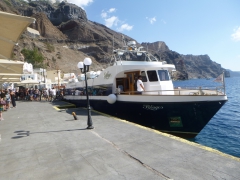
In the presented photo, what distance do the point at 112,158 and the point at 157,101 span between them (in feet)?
16.5

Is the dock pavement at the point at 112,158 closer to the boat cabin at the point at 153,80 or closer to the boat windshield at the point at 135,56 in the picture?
the boat cabin at the point at 153,80

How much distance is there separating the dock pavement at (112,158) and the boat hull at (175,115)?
8.24ft

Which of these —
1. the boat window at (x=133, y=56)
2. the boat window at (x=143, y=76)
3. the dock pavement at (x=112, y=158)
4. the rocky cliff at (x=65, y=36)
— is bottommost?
the dock pavement at (x=112, y=158)

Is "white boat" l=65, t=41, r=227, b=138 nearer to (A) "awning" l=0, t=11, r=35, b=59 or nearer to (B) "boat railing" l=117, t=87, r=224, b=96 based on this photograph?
(B) "boat railing" l=117, t=87, r=224, b=96

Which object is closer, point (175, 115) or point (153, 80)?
point (175, 115)

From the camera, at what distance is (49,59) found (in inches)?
3068

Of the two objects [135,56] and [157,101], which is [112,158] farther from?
[135,56]

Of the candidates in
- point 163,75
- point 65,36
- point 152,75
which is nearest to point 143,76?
point 152,75

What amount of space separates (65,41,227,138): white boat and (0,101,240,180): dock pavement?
8.49 ft

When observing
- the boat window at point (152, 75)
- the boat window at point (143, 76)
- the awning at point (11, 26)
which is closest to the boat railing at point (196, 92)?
the boat window at point (152, 75)

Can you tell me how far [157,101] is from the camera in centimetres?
880

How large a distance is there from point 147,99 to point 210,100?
9.64ft

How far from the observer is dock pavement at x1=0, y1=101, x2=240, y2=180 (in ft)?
11.7

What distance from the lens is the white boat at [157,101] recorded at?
8.38 metres
